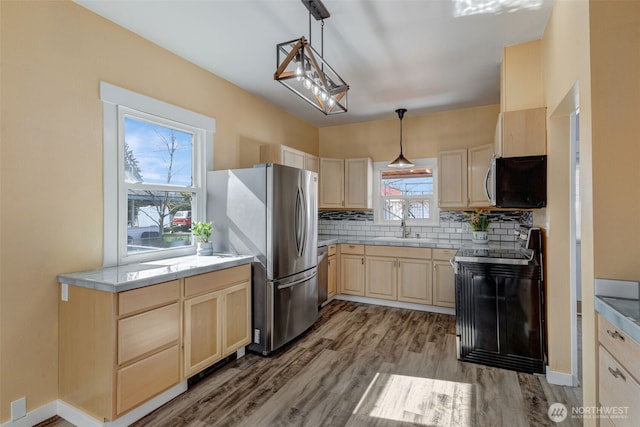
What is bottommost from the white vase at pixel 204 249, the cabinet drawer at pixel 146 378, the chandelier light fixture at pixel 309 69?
the cabinet drawer at pixel 146 378

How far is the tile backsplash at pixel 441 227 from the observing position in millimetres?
4113

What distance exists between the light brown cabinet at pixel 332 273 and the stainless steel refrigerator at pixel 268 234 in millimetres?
1136

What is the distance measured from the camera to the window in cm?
469

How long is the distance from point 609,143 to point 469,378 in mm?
1970

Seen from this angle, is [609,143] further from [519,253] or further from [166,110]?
[166,110]

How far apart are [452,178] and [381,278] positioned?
1673 millimetres

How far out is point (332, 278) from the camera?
454cm

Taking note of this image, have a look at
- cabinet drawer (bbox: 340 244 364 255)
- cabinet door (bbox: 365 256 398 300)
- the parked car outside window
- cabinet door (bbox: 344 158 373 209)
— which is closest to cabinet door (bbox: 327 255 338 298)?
cabinet drawer (bbox: 340 244 364 255)

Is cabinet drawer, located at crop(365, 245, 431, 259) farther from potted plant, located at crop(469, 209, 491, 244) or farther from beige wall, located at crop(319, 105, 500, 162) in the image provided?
beige wall, located at crop(319, 105, 500, 162)

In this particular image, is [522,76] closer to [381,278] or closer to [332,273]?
[381,278]

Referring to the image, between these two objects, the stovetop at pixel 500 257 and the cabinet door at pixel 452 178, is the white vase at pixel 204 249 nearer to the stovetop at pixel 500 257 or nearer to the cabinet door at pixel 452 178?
the stovetop at pixel 500 257

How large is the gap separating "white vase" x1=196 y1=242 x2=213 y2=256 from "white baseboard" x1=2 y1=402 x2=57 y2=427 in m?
1.42

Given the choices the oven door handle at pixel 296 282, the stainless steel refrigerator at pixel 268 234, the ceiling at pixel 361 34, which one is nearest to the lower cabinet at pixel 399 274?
the oven door handle at pixel 296 282

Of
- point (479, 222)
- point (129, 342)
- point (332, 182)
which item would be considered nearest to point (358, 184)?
point (332, 182)
